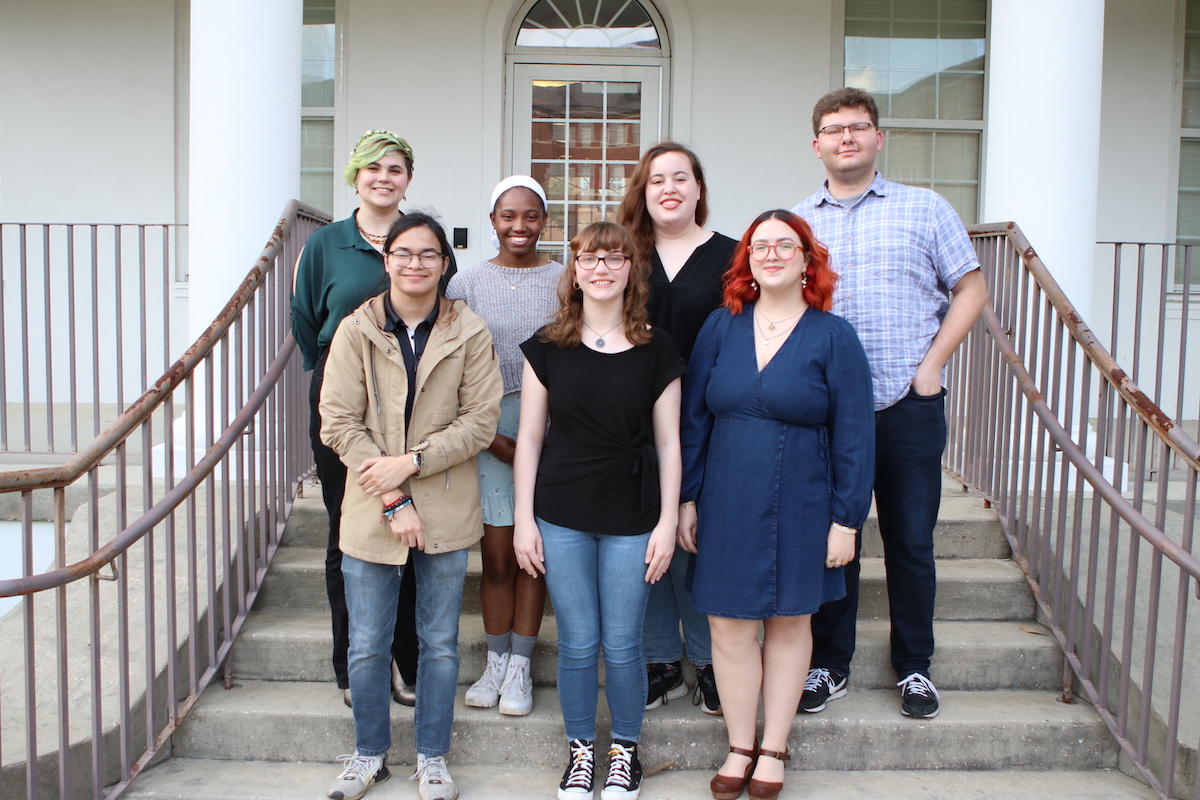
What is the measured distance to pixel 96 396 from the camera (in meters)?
4.47

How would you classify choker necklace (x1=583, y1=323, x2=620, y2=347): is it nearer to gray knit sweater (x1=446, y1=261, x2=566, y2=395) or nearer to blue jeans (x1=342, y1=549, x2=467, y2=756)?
gray knit sweater (x1=446, y1=261, x2=566, y2=395)

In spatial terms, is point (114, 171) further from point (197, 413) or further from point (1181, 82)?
point (1181, 82)

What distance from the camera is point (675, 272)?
2.88m

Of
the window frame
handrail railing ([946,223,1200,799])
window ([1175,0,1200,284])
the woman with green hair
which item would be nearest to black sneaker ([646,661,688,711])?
the woman with green hair

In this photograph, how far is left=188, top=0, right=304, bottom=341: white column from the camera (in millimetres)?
4215

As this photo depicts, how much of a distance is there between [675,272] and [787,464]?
721 millimetres

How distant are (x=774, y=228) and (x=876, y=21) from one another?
192 inches

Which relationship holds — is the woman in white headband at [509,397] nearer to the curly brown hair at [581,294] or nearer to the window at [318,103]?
the curly brown hair at [581,294]

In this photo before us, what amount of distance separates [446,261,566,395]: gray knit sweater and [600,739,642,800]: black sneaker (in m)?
1.13

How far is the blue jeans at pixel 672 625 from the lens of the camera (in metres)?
2.98

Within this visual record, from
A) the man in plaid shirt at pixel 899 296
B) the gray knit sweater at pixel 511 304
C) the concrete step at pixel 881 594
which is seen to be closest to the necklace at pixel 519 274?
the gray knit sweater at pixel 511 304

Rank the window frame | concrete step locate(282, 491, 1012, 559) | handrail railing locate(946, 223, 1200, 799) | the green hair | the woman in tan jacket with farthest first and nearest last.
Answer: the window frame, concrete step locate(282, 491, 1012, 559), the green hair, handrail railing locate(946, 223, 1200, 799), the woman in tan jacket

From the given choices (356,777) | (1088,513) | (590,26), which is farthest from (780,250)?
(590,26)

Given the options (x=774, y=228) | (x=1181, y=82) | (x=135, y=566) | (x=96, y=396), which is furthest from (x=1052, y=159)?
(x=96, y=396)
